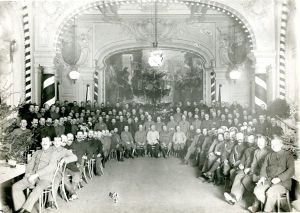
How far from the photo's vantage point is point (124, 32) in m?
15.7

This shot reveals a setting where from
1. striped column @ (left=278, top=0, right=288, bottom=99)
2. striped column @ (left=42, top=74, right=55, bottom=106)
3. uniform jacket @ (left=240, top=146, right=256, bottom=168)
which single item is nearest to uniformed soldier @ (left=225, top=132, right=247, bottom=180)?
uniform jacket @ (left=240, top=146, right=256, bottom=168)

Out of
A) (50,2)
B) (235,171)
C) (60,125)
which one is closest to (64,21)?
(50,2)

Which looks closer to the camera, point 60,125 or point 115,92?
point 60,125

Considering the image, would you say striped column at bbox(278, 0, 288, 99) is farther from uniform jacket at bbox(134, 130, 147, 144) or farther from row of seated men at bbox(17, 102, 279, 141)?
uniform jacket at bbox(134, 130, 147, 144)

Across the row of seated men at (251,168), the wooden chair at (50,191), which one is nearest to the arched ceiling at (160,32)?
the row of seated men at (251,168)

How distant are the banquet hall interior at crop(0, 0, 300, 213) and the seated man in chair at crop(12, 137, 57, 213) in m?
0.02

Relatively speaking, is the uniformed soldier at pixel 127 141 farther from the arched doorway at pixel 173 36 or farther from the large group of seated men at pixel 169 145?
the arched doorway at pixel 173 36

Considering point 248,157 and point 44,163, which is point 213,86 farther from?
→ point 44,163

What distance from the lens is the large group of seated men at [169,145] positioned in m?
5.88

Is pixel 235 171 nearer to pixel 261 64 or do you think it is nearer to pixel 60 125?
pixel 261 64

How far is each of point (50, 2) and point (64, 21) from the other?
2.16 feet

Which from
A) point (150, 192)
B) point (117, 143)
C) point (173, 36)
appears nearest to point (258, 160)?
point (150, 192)

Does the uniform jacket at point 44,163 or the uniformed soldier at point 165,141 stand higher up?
the uniform jacket at point 44,163

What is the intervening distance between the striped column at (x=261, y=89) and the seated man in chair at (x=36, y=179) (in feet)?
21.3
